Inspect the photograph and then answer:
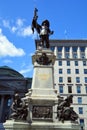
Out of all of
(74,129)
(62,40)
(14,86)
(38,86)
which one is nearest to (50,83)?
(38,86)

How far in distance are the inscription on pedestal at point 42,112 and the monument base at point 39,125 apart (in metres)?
0.49

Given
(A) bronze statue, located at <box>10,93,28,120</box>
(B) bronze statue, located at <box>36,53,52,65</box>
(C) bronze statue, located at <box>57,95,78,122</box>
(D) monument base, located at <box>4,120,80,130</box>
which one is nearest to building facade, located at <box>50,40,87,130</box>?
→ (B) bronze statue, located at <box>36,53,52,65</box>

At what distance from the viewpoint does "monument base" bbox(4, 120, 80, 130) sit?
1617 centimetres

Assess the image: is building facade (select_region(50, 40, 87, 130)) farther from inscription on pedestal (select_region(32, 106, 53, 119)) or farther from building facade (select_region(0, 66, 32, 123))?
inscription on pedestal (select_region(32, 106, 53, 119))

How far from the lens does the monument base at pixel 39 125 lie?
1617 cm

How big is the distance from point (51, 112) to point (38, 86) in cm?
282

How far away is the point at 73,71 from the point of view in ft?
286

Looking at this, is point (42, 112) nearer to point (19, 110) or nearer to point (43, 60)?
point (19, 110)

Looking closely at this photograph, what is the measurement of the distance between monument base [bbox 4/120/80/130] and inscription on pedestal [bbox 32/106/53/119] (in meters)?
0.49

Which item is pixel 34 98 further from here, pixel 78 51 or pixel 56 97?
pixel 78 51

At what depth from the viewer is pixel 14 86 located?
10238 centimetres

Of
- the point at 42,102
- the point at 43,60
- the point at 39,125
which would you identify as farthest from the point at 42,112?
the point at 43,60

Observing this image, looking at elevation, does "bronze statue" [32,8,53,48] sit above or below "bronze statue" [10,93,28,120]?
above

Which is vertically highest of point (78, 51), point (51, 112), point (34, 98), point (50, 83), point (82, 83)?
point (78, 51)
